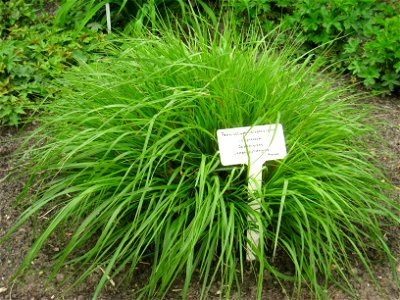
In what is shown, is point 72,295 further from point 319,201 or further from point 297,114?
point 297,114

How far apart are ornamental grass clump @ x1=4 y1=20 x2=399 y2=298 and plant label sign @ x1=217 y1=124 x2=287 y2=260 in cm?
5

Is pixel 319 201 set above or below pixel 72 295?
above

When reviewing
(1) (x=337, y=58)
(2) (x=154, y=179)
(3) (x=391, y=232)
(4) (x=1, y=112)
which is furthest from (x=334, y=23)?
(4) (x=1, y=112)

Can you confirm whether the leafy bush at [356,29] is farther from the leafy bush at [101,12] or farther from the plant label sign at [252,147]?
the plant label sign at [252,147]

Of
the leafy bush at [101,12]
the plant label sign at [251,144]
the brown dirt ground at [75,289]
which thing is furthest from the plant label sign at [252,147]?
the leafy bush at [101,12]

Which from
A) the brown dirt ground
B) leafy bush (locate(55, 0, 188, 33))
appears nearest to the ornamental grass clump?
the brown dirt ground

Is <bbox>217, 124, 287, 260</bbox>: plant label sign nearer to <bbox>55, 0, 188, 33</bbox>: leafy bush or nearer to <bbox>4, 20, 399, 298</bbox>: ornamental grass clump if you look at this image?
<bbox>4, 20, 399, 298</bbox>: ornamental grass clump

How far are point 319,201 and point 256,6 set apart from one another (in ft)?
6.45

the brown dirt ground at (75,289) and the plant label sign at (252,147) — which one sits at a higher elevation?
the plant label sign at (252,147)

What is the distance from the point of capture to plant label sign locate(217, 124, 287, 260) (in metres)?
2.03

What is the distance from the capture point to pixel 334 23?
139 inches

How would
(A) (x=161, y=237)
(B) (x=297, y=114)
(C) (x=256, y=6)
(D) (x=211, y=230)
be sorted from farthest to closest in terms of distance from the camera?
(C) (x=256, y=6)
(B) (x=297, y=114)
(A) (x=161, y=237)
(D) (x=211, y=230)

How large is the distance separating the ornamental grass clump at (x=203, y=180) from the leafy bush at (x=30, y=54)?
673mm

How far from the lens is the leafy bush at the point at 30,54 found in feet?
10.4
